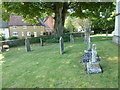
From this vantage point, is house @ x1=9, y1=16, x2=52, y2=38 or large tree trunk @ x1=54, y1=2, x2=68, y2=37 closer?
large tree trunk @ x1=54, y1=2, x2=68, y2=37

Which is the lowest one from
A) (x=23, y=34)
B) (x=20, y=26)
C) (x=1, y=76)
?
(x=1, y=76)

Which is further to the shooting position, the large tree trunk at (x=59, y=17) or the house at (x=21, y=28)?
the house at (x=21, y=28)

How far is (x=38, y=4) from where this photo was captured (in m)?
18.3

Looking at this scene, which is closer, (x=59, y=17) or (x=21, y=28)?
(x=59, y=17)

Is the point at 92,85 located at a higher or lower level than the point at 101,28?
lower

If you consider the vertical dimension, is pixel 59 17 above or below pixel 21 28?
above

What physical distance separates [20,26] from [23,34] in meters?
2.84

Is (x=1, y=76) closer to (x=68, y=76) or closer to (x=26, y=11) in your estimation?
(x=68, y=76)

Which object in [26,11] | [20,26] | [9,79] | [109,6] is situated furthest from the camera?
[20,26]

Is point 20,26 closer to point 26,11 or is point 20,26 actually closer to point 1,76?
point 26,11

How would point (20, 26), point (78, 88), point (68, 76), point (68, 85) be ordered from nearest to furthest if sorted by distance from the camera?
point (78, 88) < point (68, 85) < point (68, 76) < point (20, 26)

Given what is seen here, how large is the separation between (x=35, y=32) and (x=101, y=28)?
929 inches

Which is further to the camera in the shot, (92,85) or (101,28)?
(101,28)

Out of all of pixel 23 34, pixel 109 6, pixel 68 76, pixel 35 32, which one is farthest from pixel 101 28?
pixel 68 76
